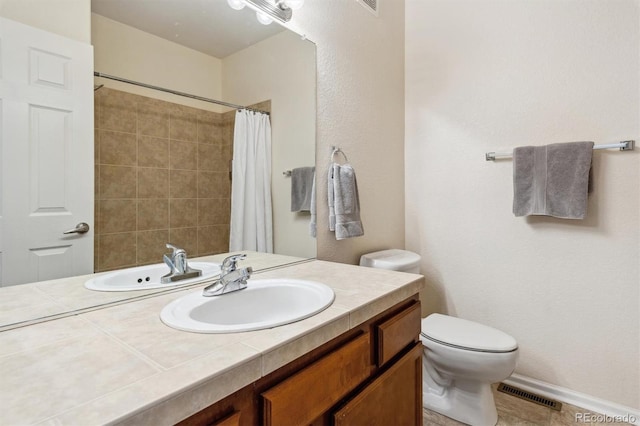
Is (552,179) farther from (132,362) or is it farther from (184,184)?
(132,362)

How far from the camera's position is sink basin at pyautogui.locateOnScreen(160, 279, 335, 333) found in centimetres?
81

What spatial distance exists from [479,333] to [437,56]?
1691 mm

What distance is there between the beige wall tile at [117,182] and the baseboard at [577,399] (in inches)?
85.2

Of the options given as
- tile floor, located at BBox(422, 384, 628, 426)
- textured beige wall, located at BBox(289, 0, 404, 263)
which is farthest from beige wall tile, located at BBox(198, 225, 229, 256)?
tile floor, located at BBox(422, 384, 628, 426)

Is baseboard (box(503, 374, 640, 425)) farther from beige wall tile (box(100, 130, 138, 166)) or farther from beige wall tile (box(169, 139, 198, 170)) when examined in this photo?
beige wall tile (box(100, 130, 138, 166))

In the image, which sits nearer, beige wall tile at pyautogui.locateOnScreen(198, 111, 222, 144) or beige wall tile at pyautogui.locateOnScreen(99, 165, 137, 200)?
beige wall tile at pyautogui.locateOnScreen(99, 165, 137, 200)

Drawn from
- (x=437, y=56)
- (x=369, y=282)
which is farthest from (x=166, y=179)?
(x=437, y=56)

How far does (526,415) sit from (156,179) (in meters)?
1.99

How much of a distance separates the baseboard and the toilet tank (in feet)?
2.81

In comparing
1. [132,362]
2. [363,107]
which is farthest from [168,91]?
[363,107]

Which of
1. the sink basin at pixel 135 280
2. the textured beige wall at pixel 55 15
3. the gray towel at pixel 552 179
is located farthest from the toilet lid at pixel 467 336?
the textured beige wall at pixel 55 15

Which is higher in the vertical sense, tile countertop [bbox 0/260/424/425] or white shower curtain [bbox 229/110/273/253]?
white shower curtain [bbox 229/110/273/253]

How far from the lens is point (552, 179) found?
66.4 inches

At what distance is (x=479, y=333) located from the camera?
1604mm
